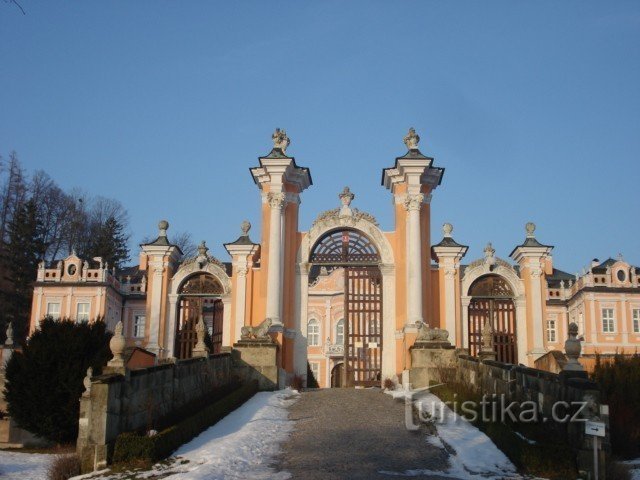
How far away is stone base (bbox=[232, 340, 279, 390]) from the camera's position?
22.6m

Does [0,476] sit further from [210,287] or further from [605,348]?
[605,348]

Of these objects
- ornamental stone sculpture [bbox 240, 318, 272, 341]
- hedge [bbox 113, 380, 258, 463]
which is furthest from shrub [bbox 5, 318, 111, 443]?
ornamental stone sculpture [bbox 240, 318, 272, 341]

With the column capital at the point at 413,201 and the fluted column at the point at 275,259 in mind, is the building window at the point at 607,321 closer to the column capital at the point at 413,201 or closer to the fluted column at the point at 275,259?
the column capital at the point at 413,201

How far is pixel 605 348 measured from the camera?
3972 cm

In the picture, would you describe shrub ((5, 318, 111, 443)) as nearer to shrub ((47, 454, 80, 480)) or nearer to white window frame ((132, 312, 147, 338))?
shrub ((47, 454, 80, 480))

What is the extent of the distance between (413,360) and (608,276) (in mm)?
21295

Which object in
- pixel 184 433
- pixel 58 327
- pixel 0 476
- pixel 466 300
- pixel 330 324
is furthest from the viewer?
pixel 330 324

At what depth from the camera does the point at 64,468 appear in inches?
457

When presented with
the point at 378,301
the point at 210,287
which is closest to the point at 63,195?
the point at 210,287

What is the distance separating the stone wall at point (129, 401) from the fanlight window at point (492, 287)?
14097 mm

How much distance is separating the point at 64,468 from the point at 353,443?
4972mm

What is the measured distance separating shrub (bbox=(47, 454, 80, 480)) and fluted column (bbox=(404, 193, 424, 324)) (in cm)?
1450

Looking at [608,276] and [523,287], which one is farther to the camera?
[608,276]

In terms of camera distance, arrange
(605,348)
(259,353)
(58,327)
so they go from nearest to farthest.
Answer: (58,327)
(259,353)
(605,348)
